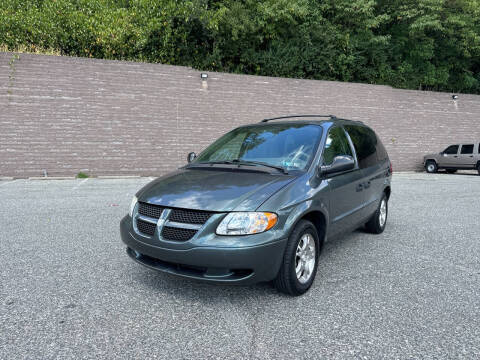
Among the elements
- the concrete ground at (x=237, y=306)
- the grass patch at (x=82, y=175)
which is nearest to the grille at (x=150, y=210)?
the concrete ground at (x=237, y=306)

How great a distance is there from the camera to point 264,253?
2.72 m

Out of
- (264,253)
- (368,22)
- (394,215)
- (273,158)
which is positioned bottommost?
(394,215)

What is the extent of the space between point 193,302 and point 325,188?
5.65 ft

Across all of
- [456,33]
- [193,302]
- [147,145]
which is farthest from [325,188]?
[456,33]

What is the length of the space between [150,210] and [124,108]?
11287 mm

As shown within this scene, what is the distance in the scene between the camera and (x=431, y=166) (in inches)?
723

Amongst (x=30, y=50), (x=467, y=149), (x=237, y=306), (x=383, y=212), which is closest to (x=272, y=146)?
(x=237, y=306)

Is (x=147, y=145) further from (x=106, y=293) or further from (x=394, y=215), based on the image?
(x=106, y=293)

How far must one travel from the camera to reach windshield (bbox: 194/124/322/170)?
364cm

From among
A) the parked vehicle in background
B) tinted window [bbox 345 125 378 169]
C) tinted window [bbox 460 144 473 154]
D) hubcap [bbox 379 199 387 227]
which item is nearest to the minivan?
tinted window [bbox 345 125 378 169]

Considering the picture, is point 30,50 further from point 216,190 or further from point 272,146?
point 216,190

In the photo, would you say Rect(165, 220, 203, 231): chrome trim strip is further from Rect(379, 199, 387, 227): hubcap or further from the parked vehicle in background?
the parked vehicle in background

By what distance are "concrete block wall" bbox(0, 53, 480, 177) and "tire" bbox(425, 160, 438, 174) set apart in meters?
5.00

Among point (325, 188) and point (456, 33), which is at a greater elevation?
point (456, 33)
